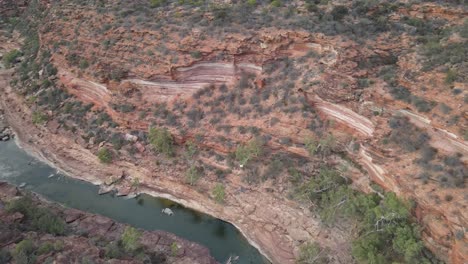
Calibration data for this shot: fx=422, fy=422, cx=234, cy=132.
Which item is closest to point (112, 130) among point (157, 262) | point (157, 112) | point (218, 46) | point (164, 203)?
point (157, 112)

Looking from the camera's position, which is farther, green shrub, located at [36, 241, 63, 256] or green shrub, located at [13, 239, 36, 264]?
green shrub, located at [36, 241, 63, 256]

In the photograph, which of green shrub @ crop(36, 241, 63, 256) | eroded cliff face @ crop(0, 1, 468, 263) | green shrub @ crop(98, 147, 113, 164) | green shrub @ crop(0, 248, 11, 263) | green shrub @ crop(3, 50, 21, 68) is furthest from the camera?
green shrub @ crop(3, 50, 21, 68)

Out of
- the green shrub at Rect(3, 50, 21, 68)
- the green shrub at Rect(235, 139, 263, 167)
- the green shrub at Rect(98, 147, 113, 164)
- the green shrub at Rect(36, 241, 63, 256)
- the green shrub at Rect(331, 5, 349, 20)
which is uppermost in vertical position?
the green shrub at Rect(331, 5, 349, 20)

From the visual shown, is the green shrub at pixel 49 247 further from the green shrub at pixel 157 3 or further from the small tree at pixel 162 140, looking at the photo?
the green shrub at pixel 157 3

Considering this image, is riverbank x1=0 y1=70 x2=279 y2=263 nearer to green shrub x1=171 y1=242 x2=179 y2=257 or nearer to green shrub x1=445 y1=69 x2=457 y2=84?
green shrub x1=171 y1=242 x2=179 y2=257

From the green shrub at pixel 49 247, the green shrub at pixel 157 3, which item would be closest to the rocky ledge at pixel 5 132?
the green shrub at pixel 157 3

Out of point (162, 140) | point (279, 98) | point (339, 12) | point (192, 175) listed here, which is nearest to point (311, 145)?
point (279, 98)

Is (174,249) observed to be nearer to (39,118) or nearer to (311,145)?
(311,145)

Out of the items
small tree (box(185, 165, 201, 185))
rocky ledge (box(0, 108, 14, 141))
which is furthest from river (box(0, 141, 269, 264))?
rocky ledge (box(0, 108, 14, 141))
